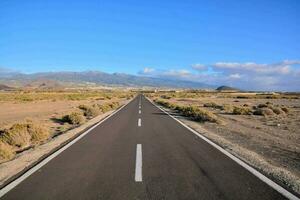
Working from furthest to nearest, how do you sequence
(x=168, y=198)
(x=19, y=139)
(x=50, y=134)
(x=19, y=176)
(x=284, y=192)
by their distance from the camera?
(x=50, y=134) < (x=19, y=139) < (x=19, y=176) < (x=284, y=192) < (x=168, y=198)

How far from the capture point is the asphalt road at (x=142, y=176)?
5715 mm

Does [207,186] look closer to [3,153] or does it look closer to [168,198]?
[168,198]

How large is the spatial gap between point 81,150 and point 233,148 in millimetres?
4912

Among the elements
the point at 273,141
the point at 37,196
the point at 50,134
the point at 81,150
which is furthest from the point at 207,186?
the point at 50,134

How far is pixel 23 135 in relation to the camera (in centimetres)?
1250

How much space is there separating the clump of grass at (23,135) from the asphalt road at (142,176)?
256 centimetres

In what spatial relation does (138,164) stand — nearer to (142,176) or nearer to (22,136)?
(142,176)

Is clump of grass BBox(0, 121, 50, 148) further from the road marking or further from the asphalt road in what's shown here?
the road marking

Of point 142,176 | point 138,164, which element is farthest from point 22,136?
point 142,176

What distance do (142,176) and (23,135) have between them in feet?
24.2

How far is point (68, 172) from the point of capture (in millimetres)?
7285

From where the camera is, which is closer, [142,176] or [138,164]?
[142,176]

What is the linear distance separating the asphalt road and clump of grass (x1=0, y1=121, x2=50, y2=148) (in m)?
2.56

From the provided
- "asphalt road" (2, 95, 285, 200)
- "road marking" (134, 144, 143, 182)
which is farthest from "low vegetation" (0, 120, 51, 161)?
"road marking" (134, 144, 143, 182)
